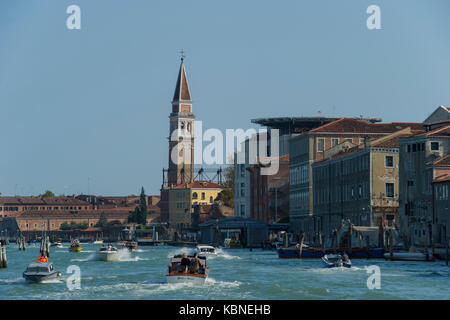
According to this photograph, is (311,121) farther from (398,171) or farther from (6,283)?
(6,283)

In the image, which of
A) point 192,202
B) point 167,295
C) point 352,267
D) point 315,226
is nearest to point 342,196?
point 315,226

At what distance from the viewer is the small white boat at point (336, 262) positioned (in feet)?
200

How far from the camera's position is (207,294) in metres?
44.6

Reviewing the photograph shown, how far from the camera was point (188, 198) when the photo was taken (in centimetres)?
19075

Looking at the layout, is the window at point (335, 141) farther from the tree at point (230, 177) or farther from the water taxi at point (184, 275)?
the tree at point (230, 177)

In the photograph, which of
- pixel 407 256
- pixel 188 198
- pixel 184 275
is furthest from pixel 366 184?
pixel 188 198

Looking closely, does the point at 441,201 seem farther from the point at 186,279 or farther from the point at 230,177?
the point at 230,177

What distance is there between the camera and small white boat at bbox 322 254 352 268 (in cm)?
6084

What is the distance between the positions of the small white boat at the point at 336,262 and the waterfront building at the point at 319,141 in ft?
136

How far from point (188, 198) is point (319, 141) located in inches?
3352

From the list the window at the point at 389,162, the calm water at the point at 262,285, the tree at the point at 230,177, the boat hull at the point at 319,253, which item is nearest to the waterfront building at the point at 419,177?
the boat hull at the point at 319,253

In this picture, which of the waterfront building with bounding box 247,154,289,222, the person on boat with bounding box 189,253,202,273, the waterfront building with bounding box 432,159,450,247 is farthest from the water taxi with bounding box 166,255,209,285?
the waterfront building with bounding box 247,154,289,222

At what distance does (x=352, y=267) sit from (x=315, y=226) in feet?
141
